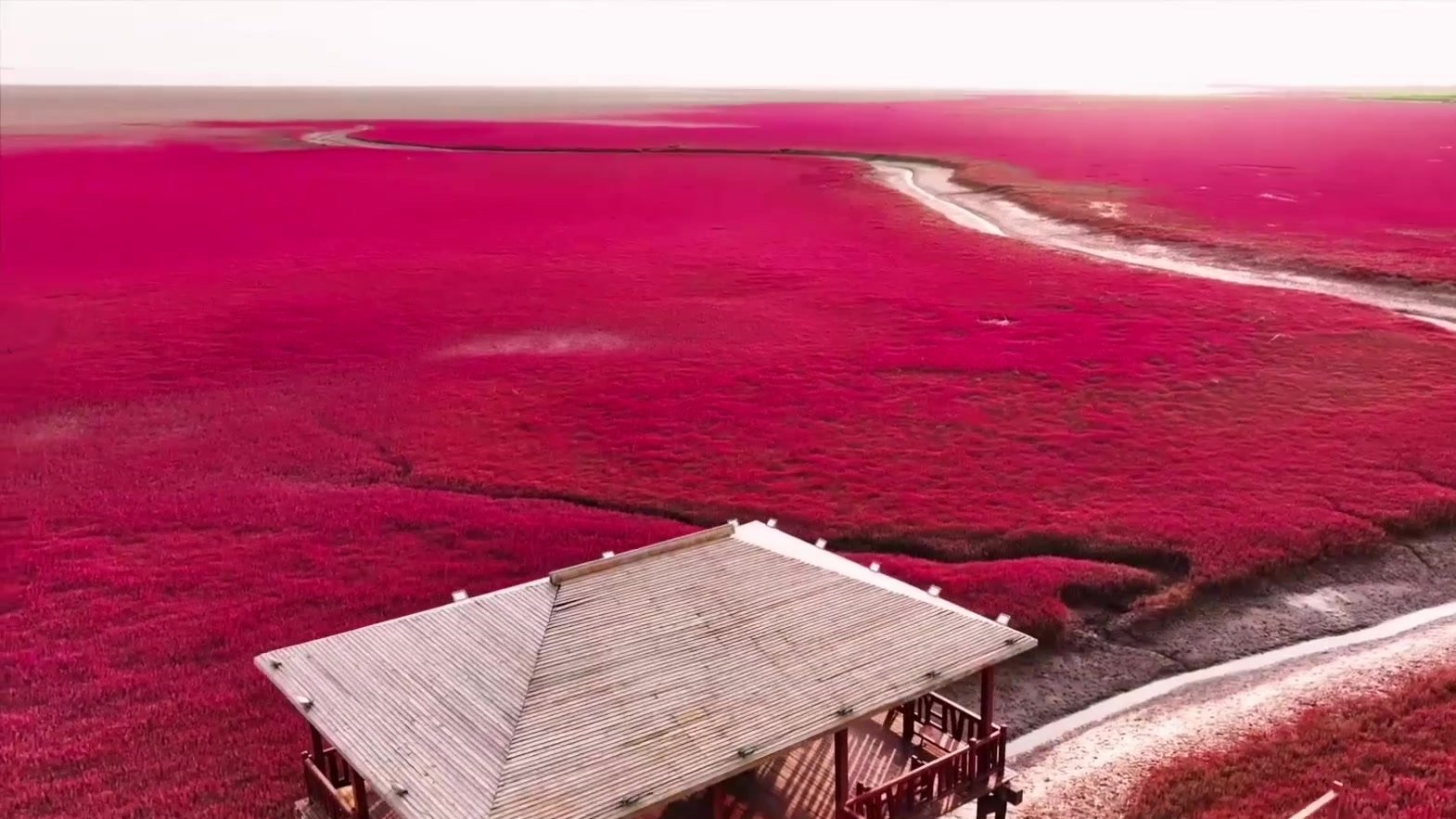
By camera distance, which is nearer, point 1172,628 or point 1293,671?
point 1293,671

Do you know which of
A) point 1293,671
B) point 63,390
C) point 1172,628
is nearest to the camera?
point 1293,671

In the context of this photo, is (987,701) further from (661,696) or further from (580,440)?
(580,440)

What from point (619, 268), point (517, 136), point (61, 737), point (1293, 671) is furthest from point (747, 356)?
point (517, 136)

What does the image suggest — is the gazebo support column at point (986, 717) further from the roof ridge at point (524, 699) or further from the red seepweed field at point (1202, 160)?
the red seepweed field at point (1202, 160)

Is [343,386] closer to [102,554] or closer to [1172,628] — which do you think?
[102,554]

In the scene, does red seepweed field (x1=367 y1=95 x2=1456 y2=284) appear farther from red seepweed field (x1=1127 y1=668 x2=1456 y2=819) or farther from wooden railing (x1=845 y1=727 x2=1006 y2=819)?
wooden railing (x1=845 y1=727 x2=1006 y2=819)

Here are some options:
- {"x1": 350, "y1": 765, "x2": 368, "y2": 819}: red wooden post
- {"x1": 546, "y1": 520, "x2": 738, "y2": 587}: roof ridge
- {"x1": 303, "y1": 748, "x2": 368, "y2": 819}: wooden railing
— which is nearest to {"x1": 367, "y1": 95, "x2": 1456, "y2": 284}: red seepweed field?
{"x1": 546, "y1": 520, "x2": 738, "y2": 587}: roof ridge

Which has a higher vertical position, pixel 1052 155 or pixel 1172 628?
pixel 1052 155
